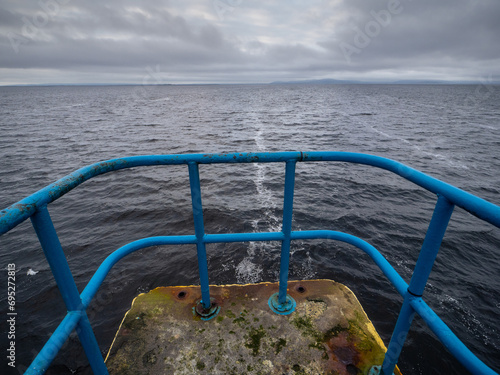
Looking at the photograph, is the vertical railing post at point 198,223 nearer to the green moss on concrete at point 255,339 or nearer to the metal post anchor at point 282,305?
the green moss on concrete at point 255,339

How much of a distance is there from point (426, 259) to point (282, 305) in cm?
152

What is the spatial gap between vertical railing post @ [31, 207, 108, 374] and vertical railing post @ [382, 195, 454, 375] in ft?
Result: 5.84

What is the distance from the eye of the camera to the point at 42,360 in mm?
1079

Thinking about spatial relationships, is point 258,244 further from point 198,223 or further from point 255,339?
point 198,223

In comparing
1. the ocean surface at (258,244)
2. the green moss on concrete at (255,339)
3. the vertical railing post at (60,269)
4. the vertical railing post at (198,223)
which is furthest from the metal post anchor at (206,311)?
the ocean surface at (258,244)

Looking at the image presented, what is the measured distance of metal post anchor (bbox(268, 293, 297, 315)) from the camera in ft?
8.01

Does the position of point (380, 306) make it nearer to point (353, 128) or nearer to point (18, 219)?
point (18, 219)

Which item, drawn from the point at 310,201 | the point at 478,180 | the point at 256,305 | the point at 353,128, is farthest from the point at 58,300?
the point at 353,128

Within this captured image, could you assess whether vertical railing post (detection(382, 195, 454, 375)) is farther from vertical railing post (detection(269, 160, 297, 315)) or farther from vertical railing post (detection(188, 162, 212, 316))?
vertical railing post (detection(188, 162, 212, 316))

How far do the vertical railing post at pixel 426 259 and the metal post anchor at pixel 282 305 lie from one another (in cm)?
96

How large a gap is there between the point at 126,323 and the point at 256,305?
4.11 feet

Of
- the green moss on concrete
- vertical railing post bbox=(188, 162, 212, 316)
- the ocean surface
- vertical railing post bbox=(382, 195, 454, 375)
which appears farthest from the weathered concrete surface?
the ocean surface

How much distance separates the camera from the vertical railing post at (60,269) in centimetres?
117

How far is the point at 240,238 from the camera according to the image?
6.79ft
